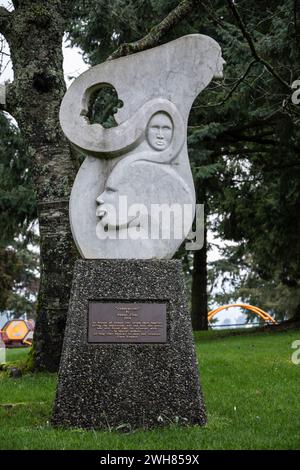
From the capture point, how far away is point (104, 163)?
6539mm

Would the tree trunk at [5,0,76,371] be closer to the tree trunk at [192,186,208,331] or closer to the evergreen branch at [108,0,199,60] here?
the evergreen branch at [108,0,199,60]

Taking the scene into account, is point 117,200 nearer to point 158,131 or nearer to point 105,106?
point 158,131

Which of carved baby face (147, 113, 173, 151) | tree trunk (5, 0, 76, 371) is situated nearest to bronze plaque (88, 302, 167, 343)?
carved baby face (147, 113, 173, 151)

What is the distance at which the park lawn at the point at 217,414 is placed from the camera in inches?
205

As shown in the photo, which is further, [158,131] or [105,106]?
[105,106]

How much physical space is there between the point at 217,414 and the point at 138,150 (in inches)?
107

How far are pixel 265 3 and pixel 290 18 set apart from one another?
252 cm

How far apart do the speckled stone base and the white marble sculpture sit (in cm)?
36

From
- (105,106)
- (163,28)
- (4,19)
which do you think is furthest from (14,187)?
(163,28)

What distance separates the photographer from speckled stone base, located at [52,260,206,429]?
586 centimetres

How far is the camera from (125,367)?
19.5 ft

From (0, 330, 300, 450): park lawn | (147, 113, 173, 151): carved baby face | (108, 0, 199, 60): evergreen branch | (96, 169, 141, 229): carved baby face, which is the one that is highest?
(108, 0, 199, 60): evergreen branch

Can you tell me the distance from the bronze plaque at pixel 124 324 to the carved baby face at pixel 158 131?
1.61 metres

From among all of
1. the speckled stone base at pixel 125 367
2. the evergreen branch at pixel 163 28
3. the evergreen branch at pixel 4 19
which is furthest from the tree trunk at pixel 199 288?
the speckled stone base at pixel 125 367
